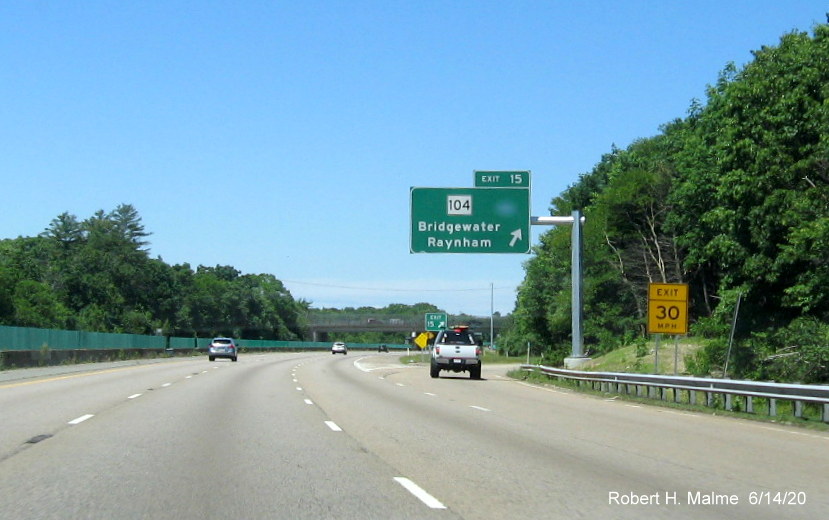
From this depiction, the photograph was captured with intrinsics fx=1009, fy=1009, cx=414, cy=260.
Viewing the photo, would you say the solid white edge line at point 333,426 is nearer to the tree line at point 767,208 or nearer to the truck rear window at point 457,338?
the tree line at point 767,208

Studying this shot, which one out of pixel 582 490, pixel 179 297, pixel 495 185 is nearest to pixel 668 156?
pixel 495 185

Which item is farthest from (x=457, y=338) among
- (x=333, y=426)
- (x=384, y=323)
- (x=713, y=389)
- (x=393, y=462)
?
(x=384, y=323)

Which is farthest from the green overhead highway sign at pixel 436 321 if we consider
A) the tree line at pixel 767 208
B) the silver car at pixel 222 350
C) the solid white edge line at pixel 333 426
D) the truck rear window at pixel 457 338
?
the solid white edge line at pixel 333 426

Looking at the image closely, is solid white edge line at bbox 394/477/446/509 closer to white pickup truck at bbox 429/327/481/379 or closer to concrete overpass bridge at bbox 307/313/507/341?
white pickup truck at bbox 429/327/481/379

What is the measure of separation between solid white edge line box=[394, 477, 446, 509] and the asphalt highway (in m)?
0.02

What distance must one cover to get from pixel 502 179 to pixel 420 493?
27010 mm

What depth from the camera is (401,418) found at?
774 inches

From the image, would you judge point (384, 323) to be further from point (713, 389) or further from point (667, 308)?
point (713, 389)

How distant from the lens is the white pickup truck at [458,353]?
40844 mm

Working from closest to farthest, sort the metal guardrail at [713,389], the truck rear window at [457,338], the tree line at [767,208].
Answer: the metal guardrail at [713,389] → the tree line at [767,208] → the truck rear window at [457,338]

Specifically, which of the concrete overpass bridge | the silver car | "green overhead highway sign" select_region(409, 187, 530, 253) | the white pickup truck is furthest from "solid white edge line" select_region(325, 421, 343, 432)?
the concrete overpass bridge

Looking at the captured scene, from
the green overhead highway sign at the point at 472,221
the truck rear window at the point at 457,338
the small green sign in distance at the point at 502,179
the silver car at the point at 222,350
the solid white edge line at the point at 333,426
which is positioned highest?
the small green sign in distance at the point at 502,179

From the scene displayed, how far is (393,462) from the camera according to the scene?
1273 cm

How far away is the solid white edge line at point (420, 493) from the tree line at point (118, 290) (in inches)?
4054
